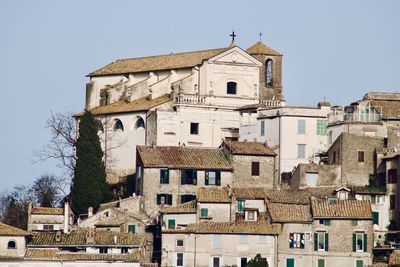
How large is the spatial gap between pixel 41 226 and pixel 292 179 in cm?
1593

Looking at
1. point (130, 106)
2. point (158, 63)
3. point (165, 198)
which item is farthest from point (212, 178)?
point (158, 63)

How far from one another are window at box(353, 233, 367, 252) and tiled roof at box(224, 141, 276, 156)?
869 cm

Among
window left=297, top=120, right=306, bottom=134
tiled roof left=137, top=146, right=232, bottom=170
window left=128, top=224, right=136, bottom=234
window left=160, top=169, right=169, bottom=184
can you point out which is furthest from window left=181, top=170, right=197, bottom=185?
window left=297, top=120, right=306, bottom=134

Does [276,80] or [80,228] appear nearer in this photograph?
[80,228]

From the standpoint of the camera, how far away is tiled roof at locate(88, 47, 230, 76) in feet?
396

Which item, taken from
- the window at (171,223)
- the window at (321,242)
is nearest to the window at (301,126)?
the window at (321,242)

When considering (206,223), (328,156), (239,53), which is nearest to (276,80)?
(239,53)

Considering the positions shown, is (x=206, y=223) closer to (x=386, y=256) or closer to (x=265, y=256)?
(x=265, y=256)

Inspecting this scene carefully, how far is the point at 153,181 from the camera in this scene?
106 m

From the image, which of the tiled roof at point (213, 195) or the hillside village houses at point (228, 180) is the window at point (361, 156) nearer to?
the hillside village houses at point (228, 180)

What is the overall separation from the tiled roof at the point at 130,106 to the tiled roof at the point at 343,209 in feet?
57.8

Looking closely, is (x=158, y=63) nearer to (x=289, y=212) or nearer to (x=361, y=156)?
(x=361, y=156)

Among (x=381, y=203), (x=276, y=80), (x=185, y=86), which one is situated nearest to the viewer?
(x=381, y=203)

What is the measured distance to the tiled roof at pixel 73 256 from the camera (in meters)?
99.1
